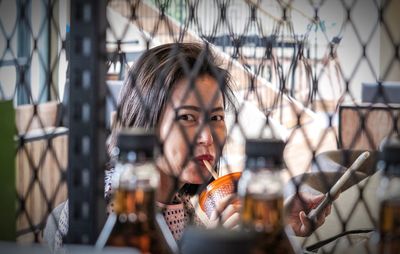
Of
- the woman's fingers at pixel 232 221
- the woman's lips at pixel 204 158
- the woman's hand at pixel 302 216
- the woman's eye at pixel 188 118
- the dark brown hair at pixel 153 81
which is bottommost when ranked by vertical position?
the woman's hand at pixel 302 216

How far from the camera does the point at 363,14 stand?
100 cm

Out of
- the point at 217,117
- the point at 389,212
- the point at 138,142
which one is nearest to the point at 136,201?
the point at 138,142

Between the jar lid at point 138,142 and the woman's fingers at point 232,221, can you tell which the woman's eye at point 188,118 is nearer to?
the woman's fingers at point 232,221

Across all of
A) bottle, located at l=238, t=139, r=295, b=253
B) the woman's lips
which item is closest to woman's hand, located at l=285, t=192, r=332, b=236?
the woman's lips

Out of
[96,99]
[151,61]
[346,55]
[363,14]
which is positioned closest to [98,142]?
[96,99]

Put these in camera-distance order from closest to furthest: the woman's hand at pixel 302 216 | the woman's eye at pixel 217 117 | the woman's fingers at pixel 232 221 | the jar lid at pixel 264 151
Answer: the jar lid at pixel 264 151 → the woman's fingers at pixel 232 221 → the woman's hand at pixel 302 216 → the woman's eye at pixel 217 117

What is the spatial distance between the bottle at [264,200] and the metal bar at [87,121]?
0.11 metres

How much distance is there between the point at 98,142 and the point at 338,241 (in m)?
0.27

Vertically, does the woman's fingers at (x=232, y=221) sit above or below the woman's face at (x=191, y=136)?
below

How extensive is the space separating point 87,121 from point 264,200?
141mm

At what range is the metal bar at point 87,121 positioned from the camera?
0.43 m

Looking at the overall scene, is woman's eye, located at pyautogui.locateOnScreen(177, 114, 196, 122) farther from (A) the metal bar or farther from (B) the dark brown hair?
(A) the metal bar

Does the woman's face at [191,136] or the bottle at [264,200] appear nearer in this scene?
the bottle at [264,200]

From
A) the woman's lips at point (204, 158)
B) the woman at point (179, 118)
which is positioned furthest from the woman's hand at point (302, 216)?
the woman's lips at point (204, 158)
